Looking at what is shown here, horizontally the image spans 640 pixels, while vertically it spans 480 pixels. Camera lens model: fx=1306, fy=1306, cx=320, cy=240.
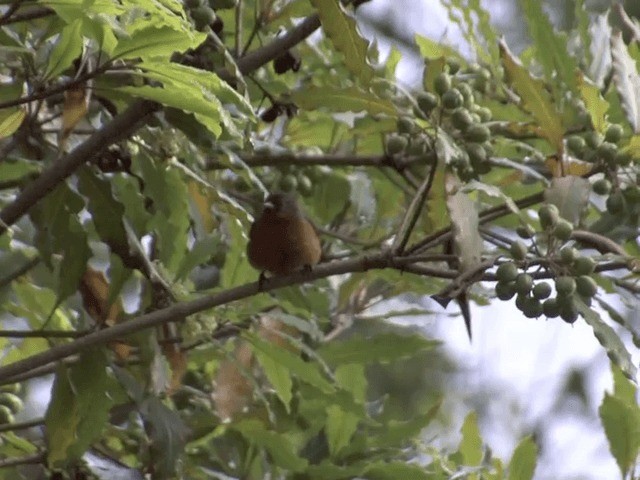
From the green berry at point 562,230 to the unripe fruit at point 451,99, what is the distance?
12.5 inches

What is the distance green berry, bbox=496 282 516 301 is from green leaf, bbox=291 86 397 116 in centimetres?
41

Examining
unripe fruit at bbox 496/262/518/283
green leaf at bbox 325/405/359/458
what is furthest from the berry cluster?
green leaf at bbox 325/405/359/458

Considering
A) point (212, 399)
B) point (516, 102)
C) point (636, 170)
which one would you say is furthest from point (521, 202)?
point (212, 399)

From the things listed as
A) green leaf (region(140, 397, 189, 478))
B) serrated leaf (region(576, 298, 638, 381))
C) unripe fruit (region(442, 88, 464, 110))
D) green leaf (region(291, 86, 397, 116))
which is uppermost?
green leaf (region(291, 86, 397, 116))

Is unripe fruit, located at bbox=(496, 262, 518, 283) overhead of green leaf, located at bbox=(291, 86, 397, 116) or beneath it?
beneath

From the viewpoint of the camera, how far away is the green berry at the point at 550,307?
5.34 ft

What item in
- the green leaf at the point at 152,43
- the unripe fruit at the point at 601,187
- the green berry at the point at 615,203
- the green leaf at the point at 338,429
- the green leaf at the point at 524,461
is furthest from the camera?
the green leaf at the point at 338,429

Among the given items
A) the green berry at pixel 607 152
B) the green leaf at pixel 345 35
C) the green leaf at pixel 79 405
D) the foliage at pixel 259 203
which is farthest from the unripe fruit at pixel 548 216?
the green leaf at pixel 79 405

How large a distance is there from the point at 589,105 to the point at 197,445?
0.94 m

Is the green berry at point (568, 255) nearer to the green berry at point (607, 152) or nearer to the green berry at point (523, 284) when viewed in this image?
the green berry at point (523, 284)

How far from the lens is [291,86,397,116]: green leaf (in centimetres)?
193

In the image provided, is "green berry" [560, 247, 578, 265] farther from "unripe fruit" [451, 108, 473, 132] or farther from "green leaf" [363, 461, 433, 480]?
"green leaf" [363, 461, 433, 480]

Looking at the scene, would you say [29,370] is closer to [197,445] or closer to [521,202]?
[197,445]

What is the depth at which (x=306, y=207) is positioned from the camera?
2725 millimetres
